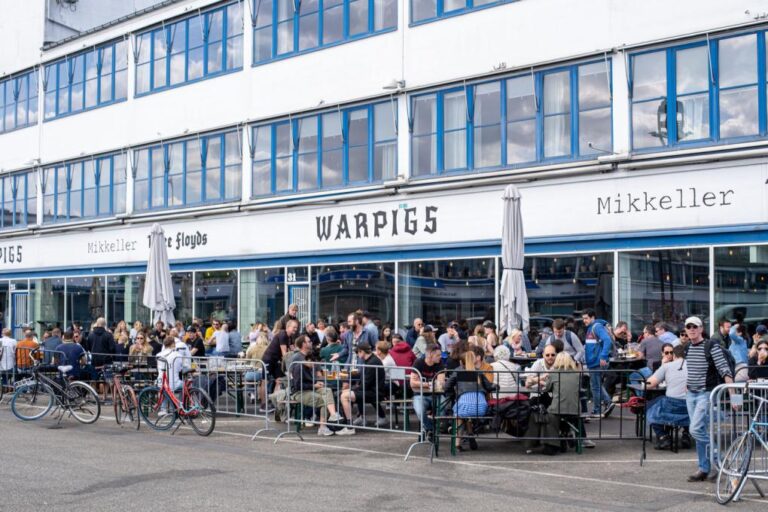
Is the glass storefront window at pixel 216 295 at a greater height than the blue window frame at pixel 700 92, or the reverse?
the blue window frame at pixel 700 92

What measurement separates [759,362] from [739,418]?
485cm

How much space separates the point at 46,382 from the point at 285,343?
4423mm

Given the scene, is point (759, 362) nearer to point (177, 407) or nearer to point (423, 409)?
point (423, 409)

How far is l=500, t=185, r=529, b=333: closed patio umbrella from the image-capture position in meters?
17.4

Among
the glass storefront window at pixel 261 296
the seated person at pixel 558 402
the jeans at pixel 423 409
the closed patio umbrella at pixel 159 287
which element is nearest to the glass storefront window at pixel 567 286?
the seated person at pixel 558 402

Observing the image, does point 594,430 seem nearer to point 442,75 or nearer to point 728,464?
point 728,464

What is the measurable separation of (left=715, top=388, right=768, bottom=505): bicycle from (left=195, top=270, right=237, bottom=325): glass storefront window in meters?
20.7

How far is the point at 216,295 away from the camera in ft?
97.9

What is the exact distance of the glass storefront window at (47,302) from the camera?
118 ft

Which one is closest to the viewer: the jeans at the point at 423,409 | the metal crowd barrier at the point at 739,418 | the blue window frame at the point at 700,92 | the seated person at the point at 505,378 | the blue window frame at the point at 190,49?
the metal crowd barrier at the point at 739,418

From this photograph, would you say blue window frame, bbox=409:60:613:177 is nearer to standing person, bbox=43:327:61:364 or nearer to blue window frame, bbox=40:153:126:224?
standing person, bbox=43:327:61:364

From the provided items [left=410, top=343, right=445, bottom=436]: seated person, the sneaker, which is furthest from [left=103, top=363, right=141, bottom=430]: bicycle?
[left=410, top=343, right=445, bottom=436]: seated person

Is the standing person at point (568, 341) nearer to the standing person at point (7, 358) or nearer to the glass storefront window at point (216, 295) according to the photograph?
the standing person at point (7, 358)

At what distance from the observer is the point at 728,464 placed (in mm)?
9992
